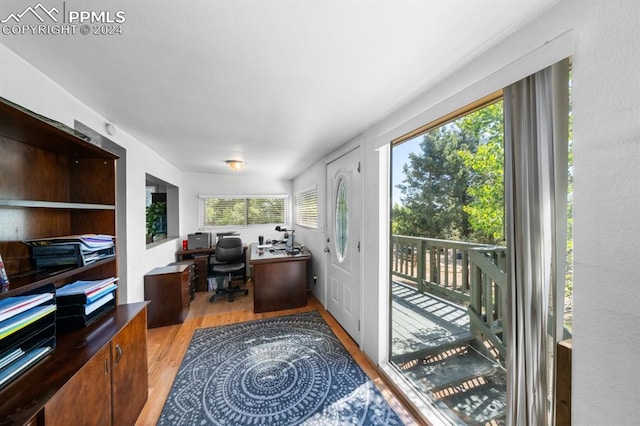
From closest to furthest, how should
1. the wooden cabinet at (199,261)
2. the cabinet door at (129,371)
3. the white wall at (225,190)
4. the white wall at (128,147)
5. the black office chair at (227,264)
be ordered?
1. the white wall at (128,147)
2. the cabinet door at (129,371)
3. the black office chair at (227,264)
4. the wooden cabinet at (199,261)
5. the white wall at (225,190)

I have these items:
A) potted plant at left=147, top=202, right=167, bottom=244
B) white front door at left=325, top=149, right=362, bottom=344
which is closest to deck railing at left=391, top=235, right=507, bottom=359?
white front door at left=325, top=149, right=362, bottom=344

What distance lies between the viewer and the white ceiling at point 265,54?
0.86m

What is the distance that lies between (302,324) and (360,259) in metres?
1.22

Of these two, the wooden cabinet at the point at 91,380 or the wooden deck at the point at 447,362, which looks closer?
the wooden cabinet at the point at 91,380

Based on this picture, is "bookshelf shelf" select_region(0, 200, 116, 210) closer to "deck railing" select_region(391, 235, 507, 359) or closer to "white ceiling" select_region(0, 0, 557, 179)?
"white ceiling" select_region(0, 0, 557, 179)

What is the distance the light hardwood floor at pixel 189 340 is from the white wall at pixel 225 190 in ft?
4.26

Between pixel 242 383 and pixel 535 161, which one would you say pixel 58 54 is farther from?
pixel 242 383

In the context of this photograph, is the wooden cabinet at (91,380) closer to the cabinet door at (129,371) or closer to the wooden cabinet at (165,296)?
the cabinet door at (129,371)

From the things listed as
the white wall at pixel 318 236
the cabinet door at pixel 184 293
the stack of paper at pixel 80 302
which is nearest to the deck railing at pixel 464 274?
the white wall at pixel 318 236

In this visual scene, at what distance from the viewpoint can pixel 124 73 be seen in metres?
1.27

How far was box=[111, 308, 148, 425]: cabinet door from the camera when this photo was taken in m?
1.26

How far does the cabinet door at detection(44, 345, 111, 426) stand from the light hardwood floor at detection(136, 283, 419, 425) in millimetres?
580

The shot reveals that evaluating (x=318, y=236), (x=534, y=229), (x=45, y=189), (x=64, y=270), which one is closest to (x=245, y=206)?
(x=318, y=236)

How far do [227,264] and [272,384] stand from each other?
2.49 meters
